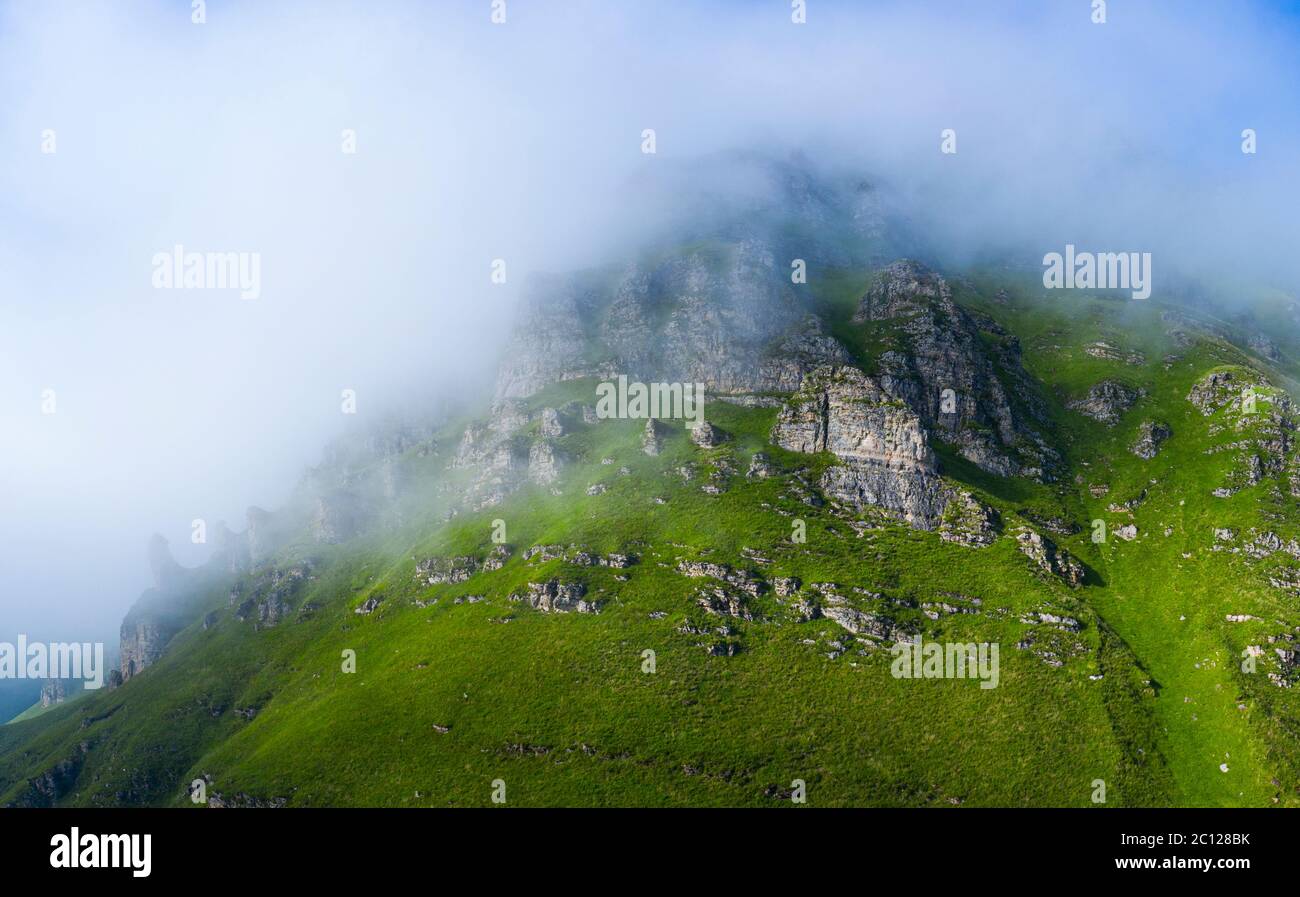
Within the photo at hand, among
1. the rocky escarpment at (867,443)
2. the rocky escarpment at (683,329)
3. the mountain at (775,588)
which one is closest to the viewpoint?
the mountain at (775,588)

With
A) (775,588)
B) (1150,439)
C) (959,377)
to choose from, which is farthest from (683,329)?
(1150,439)

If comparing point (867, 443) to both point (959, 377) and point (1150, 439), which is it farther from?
point (1150, 439)

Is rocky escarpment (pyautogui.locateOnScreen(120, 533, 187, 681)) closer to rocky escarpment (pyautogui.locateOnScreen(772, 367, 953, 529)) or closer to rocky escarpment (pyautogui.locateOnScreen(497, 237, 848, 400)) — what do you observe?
rocky escarpment (pyautogui.locateOnScreen(497, 237, 848, 400))

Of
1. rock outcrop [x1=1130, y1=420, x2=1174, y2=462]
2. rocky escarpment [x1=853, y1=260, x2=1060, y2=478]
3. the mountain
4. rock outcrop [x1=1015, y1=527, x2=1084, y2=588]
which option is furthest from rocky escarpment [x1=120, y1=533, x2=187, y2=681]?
rock outcrop [x1=1130, y1=420, x2=1174, y2=462]

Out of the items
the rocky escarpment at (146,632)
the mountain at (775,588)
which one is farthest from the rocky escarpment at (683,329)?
the rocky escarpment at (146,632)

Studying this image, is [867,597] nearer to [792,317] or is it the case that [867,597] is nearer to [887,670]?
[887,670]

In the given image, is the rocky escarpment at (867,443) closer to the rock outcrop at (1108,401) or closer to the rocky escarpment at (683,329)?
the rocky escarpment at (683,329)
